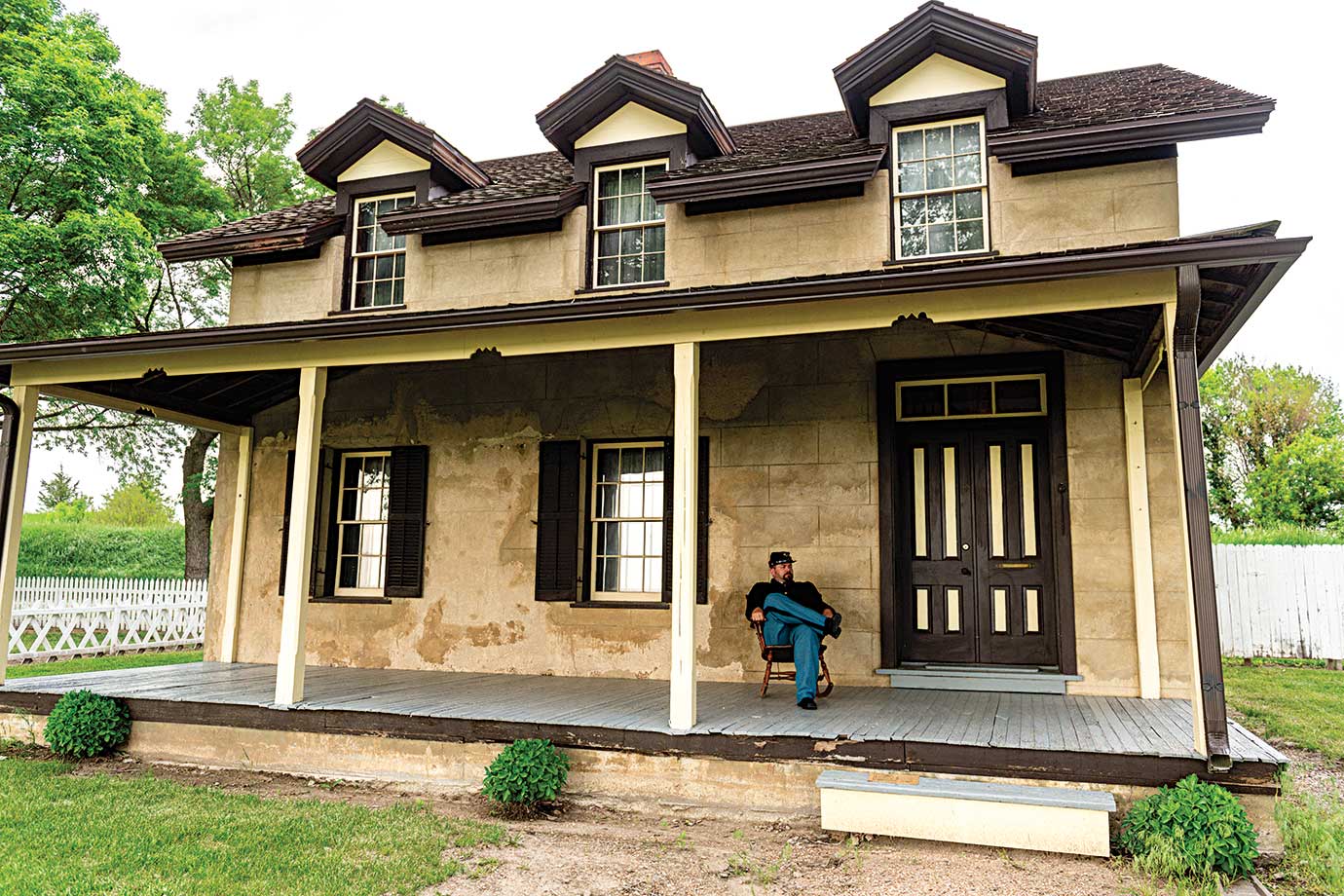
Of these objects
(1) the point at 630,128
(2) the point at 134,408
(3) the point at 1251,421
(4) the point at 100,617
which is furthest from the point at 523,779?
(3) the point at 1251,421

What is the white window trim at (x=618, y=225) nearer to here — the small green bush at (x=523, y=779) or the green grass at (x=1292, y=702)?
the small green bush at (x=523, y=779)

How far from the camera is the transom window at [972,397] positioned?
23.5 ft

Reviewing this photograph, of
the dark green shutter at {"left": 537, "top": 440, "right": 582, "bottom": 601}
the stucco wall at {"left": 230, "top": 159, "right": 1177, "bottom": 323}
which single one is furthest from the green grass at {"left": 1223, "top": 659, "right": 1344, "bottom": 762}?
the dark green shutter at {"left": 537, "top": 440, "right": 582, "bottom": 601}

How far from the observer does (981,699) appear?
21.1 ft

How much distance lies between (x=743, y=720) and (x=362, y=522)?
4908 millimetres

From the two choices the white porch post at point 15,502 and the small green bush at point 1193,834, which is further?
the white porch post at point 15,502

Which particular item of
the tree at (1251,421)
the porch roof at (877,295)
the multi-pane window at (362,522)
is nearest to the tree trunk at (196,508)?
the multi-pane window at (362,522)

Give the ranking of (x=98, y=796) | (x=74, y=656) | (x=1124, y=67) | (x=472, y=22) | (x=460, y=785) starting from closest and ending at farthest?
(x=98, y=796) < (x=460, y=785) < (x=1124, y=67) < (x=74, y=656) < (x=472, y=22)

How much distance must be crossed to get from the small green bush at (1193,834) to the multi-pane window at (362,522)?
22.4 ft

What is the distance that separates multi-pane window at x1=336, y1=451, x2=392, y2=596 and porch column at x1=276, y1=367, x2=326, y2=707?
87.9 inches

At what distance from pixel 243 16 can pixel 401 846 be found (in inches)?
1051

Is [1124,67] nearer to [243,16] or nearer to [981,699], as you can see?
[981,699]

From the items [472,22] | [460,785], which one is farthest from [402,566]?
[472,22]

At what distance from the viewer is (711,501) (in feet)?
25.5
